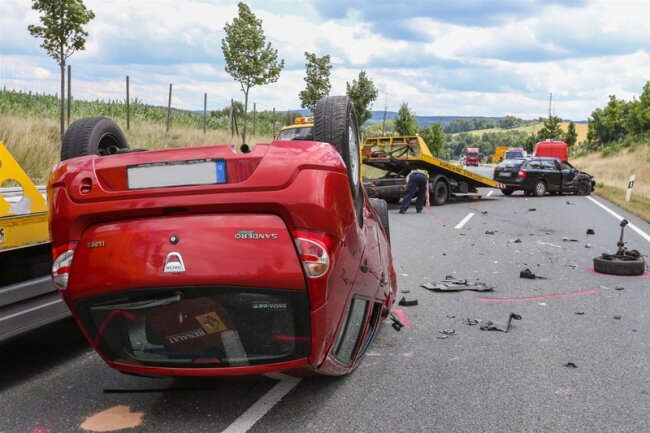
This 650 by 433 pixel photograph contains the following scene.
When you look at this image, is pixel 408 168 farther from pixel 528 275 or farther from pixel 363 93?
pixel 363 93

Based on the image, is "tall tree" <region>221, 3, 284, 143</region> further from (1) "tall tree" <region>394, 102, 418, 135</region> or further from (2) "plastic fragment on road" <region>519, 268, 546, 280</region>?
(1) "tall tree" <region>394, 102, 418, 135</region>

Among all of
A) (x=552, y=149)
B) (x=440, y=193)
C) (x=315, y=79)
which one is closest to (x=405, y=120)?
(x=552, y=149)

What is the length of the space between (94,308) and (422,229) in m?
11.0

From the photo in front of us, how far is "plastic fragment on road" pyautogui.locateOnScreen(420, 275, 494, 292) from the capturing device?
734 cm

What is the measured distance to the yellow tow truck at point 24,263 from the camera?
395cm

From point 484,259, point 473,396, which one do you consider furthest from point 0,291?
point 484,259

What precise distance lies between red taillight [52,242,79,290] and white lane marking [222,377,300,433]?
3.77ft

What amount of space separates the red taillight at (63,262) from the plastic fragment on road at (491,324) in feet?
12.1

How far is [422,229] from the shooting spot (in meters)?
13.7

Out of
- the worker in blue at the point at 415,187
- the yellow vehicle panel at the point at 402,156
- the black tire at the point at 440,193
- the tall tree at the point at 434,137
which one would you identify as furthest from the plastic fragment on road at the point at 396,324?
the tall tree at the point at 434,137

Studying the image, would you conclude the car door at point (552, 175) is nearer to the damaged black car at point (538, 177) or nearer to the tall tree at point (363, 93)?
the damaged black car at point (538, 177)

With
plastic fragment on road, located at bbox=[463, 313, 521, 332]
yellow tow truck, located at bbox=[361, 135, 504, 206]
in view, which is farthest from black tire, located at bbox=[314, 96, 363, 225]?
yellow tow truck, located at bbox=[361, 135, 504, 206]

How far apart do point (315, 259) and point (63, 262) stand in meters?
1.26

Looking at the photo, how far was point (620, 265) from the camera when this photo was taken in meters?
8.31
